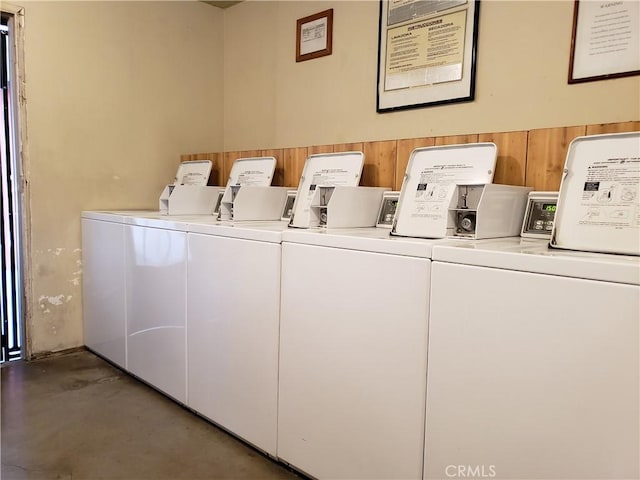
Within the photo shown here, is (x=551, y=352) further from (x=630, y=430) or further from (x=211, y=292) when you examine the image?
(x=211, y=292)

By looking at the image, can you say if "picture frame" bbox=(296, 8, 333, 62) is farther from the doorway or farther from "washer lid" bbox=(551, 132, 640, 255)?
"washer lid" bbox=(551, 132, 640, 255)

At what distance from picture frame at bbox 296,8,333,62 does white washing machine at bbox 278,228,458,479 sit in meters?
1.74

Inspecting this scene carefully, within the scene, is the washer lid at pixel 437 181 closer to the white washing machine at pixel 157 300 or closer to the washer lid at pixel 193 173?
the white washing machine at pixel 157 300

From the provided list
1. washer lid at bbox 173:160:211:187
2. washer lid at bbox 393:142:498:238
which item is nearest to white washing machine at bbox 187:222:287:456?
washer lid at bbox 393:142:498:238

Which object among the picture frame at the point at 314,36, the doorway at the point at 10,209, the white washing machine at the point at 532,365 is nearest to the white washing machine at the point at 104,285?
the doorway at the point at 10,209

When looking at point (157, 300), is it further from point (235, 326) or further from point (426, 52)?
point (426, 52)

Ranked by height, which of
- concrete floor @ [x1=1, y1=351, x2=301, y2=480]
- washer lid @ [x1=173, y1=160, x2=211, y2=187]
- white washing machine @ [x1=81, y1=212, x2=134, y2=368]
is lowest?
concrete floor @ [x1=1, y1=351, x2=301, y2=480]

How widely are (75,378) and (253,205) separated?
1346mm

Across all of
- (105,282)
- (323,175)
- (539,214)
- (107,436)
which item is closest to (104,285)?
(105,282)

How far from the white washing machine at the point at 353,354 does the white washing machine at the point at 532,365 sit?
0.22 feet

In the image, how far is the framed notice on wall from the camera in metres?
2.38

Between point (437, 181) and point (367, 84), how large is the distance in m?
1.17

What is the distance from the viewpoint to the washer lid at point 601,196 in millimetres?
1370

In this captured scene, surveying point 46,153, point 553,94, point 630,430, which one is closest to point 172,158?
point 46,153
